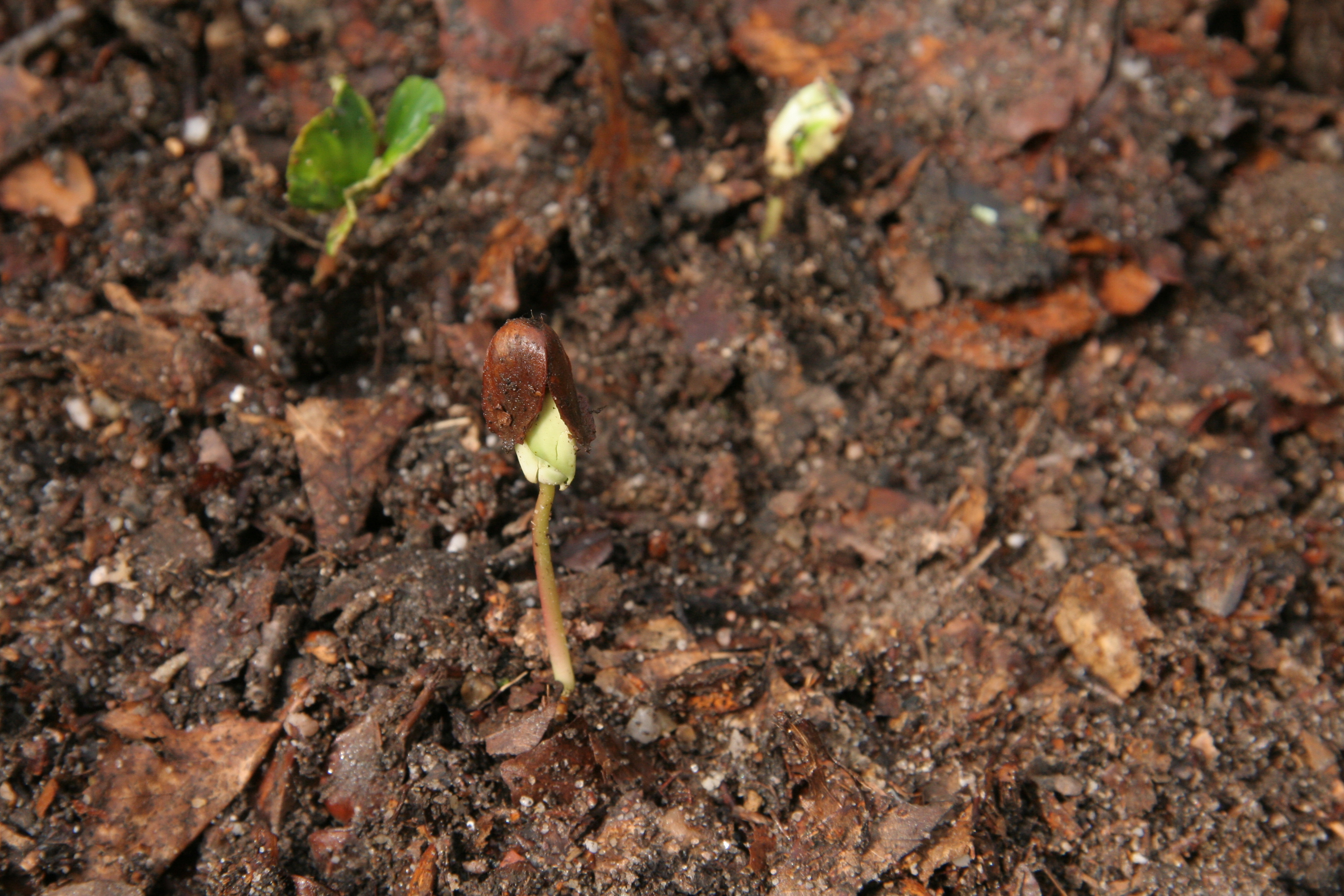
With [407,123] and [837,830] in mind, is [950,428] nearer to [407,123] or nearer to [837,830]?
[837,830]

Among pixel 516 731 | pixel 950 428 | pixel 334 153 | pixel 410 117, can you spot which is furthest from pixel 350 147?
pixel 950 428

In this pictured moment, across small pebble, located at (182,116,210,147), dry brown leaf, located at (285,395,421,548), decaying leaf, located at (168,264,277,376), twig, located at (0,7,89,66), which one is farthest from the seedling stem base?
twig, located at (0,7,89,66)

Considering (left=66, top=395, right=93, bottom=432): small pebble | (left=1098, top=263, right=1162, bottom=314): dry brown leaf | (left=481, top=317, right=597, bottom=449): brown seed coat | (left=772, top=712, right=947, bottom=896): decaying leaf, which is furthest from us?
(left=1098, top=263, right=1162, bottom=314): dry brown leaf

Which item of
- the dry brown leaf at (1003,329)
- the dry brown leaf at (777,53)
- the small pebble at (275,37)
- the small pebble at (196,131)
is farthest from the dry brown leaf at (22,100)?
the dry brown leaf at (1003,329)

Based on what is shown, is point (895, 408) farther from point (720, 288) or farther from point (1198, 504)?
point (1198, 504)

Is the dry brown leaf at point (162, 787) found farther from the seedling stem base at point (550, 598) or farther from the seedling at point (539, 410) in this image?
the seedling at point (539, 410)

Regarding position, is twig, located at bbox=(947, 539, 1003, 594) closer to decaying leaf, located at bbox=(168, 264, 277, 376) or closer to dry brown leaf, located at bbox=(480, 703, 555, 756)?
dry brown leaf, located at bbox=(480, 703, 555, 756)
